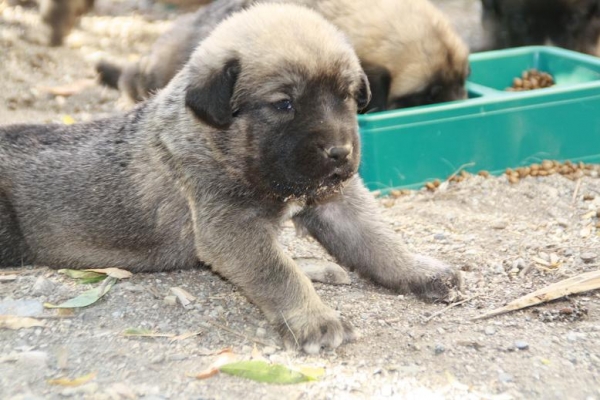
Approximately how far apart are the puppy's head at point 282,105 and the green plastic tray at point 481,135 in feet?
5.29

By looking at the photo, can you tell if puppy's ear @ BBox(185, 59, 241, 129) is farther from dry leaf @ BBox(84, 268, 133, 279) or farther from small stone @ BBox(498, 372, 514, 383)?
small stone @ BBox(498, 372, 514, 383)

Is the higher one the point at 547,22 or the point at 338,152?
the point at 338,152

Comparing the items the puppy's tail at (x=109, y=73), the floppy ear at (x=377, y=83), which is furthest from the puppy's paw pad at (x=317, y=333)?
the puppy's tail at (x=109, y=73)

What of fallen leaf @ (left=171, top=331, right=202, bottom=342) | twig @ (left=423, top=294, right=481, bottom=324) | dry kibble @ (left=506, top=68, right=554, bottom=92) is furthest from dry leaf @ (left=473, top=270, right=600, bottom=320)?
dry kibble @ (left=506, top=68, right=554, bottom=92)

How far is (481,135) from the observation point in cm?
570

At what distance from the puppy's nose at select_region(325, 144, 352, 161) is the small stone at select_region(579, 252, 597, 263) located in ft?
5.14

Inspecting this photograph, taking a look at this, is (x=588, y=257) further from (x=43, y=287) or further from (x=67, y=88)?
(x=67, y=88)

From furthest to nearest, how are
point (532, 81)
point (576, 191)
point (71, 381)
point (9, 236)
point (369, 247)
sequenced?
point (532, 81)
point (576, 191)
point (9, 236)
point (369, 247)
point (71, 381)

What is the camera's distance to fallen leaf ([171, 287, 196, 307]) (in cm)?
404

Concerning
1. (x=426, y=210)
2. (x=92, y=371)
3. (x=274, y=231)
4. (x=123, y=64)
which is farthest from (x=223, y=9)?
(x=92, y=371)

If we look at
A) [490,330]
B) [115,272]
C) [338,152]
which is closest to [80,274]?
[115,272]

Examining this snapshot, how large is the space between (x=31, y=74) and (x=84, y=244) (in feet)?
12.9

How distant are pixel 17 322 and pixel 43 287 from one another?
39cm

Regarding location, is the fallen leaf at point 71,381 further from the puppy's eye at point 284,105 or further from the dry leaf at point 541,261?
the dry leaf at point 541,261
